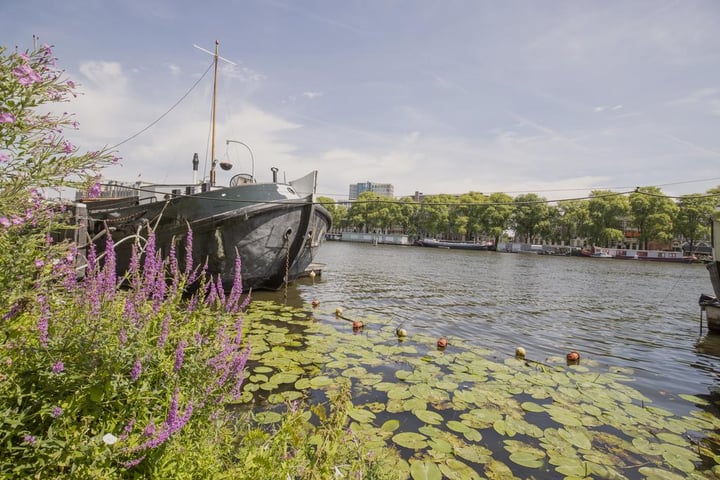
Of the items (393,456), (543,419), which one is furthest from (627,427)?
(393,456)

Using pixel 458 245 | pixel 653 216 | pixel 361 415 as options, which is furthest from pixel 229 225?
pixel 653 216

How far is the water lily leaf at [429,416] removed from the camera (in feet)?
17.3

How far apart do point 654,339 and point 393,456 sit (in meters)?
12.7

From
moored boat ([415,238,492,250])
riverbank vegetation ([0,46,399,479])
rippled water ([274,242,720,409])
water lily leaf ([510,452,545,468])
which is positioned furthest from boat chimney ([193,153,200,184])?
moored boat ([415,238,492,250])

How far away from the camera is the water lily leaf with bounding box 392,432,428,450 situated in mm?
4609

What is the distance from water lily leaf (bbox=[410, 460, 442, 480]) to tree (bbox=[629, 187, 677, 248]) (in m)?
94.7

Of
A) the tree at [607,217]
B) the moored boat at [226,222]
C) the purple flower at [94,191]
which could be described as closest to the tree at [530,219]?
the tree at [607,217]

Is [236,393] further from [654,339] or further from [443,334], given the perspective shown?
[654,339]

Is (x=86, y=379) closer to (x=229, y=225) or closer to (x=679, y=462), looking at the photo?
(x=679, y=462)

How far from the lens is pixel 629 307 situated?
19375 mm

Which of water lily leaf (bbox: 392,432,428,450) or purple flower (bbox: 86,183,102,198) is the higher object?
purple flower (bbox: 86,183,102,198)

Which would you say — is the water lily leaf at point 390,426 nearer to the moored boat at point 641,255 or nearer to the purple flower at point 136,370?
the purple flower at point 136,370

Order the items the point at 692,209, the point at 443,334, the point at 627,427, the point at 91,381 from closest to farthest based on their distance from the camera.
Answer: the point at 91,381, the point at 627,427, the point at 443,334, the point at 692,209

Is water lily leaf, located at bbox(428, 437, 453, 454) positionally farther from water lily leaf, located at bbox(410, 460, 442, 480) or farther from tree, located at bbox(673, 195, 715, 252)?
tree, located at bbox(673, 195, 715, 252)
